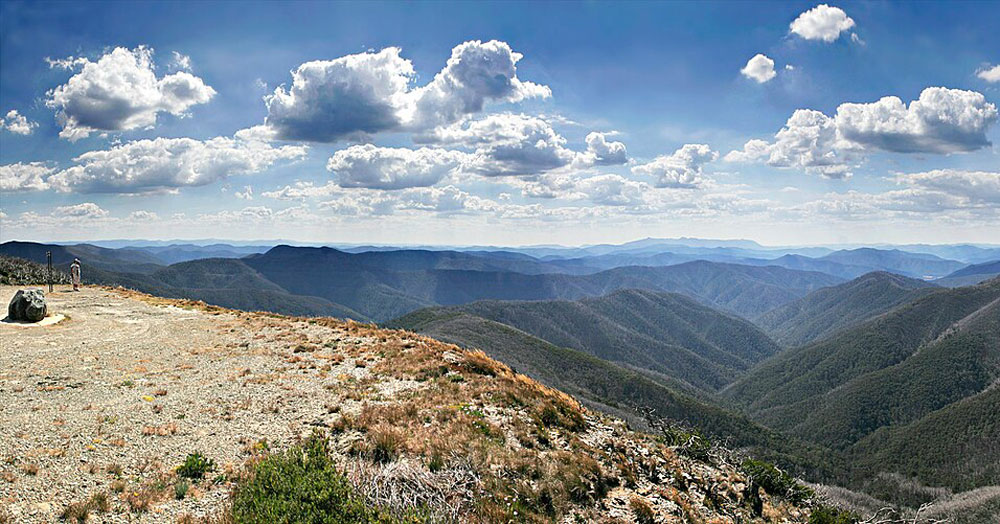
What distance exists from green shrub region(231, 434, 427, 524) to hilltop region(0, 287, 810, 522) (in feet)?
0.21

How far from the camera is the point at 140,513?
32.7 feet

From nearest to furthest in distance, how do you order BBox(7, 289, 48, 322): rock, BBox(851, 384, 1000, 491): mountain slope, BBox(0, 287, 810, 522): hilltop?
1. BBox(0, 287, 810, 522): hilltop
2. BBox(7, 289, 48, 322): rock
3. BBox(851, 384, 1000, 491): mountain slope

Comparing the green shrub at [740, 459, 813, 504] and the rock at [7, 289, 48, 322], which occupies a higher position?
the rock at [7, 289, 48, 322]

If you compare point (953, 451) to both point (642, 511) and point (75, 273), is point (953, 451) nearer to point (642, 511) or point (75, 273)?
point (642, 511)

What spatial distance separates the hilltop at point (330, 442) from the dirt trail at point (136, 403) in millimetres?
66

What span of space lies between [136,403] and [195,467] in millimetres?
6217

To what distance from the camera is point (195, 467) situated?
38.3 feet

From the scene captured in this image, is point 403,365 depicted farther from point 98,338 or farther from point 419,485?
point 98,338

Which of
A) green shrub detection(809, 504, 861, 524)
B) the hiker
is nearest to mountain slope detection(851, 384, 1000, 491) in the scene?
green shrub detection(809, 504, 861, 524)

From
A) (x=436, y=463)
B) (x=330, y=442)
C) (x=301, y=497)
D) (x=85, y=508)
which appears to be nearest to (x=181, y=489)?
(x=85, y=508)

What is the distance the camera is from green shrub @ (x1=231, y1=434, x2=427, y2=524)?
947cm

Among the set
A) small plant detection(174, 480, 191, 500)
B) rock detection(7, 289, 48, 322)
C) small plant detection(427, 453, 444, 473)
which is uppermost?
rock detection(7, 289, 48, 322)

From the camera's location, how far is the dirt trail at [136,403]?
1072 centimetres

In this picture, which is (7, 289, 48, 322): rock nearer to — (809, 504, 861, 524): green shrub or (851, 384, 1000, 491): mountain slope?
(809, 504, 861, 524): green shrub
